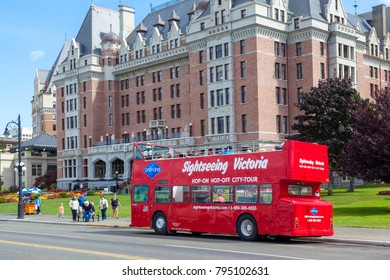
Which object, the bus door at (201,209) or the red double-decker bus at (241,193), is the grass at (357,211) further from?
the bus door at (201,209)

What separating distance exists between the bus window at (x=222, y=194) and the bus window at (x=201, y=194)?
40 centimetres

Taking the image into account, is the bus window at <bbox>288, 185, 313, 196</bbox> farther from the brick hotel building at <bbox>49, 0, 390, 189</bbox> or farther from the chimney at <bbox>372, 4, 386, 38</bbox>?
the chimney at <bbox>372, 4, 386, 38</bbox>

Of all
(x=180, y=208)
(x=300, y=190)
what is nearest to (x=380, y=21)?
(x=180, y=208)

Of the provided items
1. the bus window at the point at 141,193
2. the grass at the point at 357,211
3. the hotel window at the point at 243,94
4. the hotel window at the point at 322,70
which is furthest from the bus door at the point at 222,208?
the hotel window at the point at 322,70

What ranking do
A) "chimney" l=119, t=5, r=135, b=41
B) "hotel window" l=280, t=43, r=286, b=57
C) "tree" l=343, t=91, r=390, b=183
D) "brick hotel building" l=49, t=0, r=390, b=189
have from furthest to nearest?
"chimney" l=119, t=5, r=135, b=41 → "hotel window" l=280, t=43, r=286, b=57 → "brick hotel building" l=49, t=0, r=390, b=189 → "tree" l=343, t=91, r=390, b=183

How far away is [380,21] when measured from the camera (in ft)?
286

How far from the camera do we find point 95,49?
91.8 meters

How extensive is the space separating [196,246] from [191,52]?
183 feet

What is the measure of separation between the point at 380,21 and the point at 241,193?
70.9m

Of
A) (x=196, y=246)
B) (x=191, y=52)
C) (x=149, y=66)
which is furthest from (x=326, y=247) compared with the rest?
(x=149, y=66)

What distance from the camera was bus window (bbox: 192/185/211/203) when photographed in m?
25.0

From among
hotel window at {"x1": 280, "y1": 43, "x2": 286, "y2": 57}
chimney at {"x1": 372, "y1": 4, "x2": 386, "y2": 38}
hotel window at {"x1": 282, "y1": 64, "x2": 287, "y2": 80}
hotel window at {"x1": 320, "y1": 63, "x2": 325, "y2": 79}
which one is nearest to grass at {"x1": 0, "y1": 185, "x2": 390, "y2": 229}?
hotel window at {"x1": 320, "y1": 63, "x2": 325, "y2": 79}

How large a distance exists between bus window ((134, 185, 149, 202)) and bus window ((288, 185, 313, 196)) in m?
7.73

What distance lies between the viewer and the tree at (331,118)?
5122 centimetres
